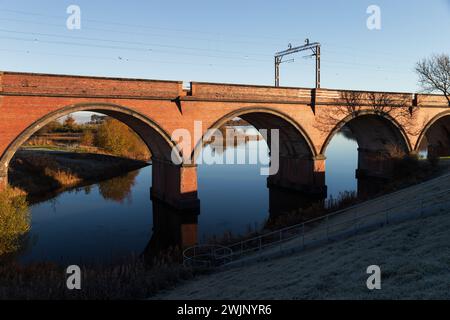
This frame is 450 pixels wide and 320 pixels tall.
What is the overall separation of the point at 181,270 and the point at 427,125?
34.0m

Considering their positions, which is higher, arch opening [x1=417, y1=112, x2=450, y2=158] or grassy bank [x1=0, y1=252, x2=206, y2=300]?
arch opening [x1=417, y1=112, x2=450, y2=158]

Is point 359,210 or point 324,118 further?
point 324,118

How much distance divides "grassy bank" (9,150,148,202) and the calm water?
6.43 ft

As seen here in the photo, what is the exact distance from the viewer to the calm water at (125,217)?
60.8 ft

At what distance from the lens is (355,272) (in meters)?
8.63

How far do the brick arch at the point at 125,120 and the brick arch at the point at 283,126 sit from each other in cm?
303

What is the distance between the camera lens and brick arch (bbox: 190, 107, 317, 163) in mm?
26672

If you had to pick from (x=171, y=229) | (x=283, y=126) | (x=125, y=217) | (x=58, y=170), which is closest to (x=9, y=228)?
(x=171, y=229)

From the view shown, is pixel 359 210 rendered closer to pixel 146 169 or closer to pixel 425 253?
pixel 425 253

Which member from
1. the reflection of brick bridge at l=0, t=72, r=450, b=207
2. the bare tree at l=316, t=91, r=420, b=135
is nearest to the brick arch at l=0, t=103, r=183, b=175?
the reflection of brick bridge at l=0, t=72, r=450, b=207

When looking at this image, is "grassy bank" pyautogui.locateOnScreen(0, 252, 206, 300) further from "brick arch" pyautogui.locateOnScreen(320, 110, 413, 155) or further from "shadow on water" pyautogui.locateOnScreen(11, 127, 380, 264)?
"brick arch" pyautogui.locateOnScreen(320, 110, 413, 155)

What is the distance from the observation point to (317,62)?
2952 centimetres

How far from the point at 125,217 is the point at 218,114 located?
9264mm
